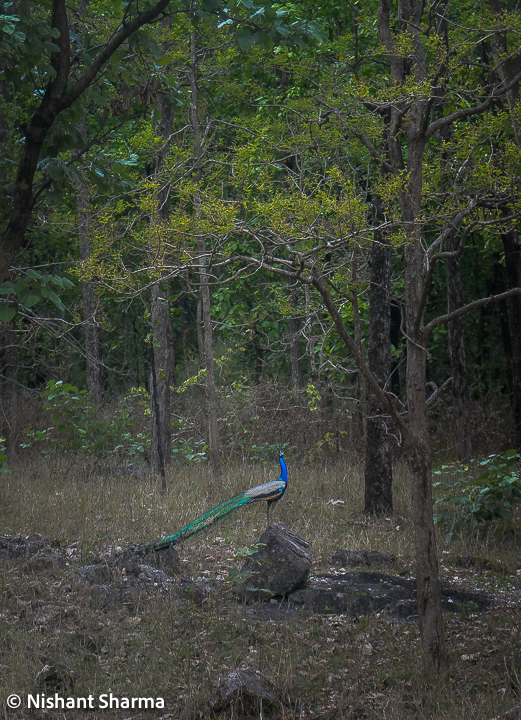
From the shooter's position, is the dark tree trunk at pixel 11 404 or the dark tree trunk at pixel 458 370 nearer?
the dark tree trunk at pixel 458 370

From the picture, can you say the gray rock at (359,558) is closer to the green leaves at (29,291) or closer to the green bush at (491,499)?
the green bush at (491,499)

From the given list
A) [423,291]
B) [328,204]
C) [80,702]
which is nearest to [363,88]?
[328,204]

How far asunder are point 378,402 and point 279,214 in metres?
5.32

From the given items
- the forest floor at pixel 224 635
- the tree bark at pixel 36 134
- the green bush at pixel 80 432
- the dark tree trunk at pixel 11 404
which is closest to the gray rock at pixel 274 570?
the forest floor at pixel 224 635

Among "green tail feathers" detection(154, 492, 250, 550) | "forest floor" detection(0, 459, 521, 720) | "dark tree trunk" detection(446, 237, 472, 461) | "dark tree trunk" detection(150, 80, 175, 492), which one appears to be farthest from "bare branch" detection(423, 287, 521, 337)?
"dark tree trunk" detection(446, 237, 472, 461)

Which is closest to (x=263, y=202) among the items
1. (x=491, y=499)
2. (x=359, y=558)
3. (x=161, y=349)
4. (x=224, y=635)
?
(x=359, y=558)

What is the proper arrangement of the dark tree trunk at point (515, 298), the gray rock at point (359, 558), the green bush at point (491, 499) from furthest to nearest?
the dark tree trunk at point (515, 298), the green bush at point (491, 499), the gray rock at point (359, 558)

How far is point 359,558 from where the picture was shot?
294 inches

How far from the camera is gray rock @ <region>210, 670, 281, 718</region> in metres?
4.39

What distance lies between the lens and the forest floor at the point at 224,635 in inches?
181

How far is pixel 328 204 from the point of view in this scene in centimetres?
488

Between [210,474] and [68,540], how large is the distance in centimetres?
357

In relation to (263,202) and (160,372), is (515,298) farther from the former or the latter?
(263,202)

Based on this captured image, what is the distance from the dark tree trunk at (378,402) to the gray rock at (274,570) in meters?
3.04
